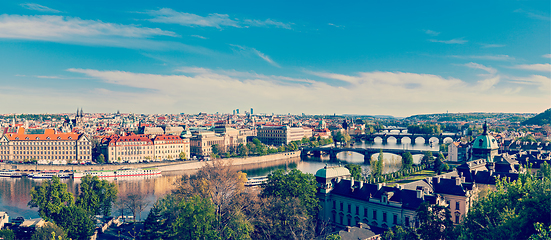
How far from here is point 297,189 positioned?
88.8 ft

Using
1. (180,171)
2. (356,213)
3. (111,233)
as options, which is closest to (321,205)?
(356,213)

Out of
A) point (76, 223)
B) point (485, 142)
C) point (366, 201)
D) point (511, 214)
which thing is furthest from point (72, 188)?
point (485, 142)

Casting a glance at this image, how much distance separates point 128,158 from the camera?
7169 centimetres

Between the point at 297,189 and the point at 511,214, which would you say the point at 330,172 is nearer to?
the point at 297,189

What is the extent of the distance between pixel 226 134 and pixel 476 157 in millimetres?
61598

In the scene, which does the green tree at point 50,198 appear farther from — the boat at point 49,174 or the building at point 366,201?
the boat at point 49,174

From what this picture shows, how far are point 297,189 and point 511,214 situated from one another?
44.4ft

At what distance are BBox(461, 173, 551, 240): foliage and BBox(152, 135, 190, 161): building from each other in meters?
64.3

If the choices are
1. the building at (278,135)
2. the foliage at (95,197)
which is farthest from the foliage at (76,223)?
the building at (278,135)

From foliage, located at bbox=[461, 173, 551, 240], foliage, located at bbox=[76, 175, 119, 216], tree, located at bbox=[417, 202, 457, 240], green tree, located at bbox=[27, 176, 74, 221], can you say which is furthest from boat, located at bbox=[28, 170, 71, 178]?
foliage, located at bbox=[461, 173, 551, 240]

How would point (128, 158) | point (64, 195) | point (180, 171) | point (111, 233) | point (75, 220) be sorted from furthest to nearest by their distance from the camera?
1. point (128, 158)
2. point (180, 171)
3. point (64, 195)
4. point (111, 233)
5. point (75, 220)

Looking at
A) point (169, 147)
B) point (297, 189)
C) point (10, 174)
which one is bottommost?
point (10, 174)

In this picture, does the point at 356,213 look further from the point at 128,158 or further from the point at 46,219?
the point at 128,158

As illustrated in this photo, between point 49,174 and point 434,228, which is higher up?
point 434,228
